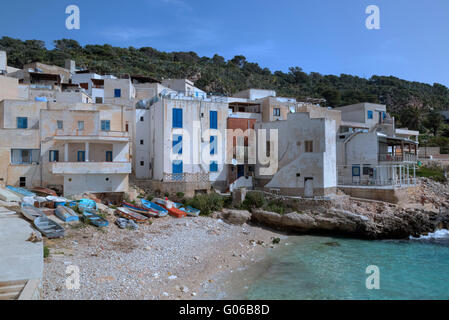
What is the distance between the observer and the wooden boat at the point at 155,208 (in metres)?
21.7

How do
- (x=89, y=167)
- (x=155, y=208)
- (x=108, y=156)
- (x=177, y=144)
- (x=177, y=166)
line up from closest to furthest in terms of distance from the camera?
1. (x=89, y=167)
2. (x=155, y=208)
3. (x=108, y=156)
4. (x=177, y=166)
5. (x=177, y=144)

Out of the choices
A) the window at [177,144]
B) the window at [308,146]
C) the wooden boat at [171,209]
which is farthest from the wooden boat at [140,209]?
the window at [308,146]

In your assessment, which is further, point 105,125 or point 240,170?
point 240,170

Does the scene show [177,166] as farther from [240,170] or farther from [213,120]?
[240,170]

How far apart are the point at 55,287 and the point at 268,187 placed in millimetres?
19853

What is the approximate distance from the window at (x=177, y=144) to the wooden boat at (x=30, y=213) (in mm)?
12739

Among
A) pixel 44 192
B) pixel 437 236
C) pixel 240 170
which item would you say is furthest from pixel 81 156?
pixel 437 236

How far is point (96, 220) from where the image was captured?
17672mm

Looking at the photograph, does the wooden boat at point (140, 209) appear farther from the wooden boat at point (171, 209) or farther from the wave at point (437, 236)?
the wave at point (437, 236)

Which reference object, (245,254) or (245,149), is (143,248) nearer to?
(245,254)

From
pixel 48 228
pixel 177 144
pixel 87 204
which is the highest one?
pixel 177 144

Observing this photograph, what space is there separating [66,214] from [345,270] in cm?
1638

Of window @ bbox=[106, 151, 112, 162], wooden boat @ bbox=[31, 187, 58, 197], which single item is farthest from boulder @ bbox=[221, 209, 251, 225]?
wooden boat @ bbox=[31, 187, 58, 197]
